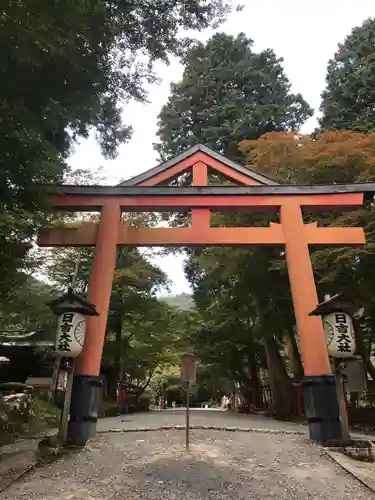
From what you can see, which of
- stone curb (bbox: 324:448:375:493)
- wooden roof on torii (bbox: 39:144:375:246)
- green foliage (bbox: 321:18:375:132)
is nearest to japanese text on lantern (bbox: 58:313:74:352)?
wooden roof on torii (bbox: 39:144:375:246)

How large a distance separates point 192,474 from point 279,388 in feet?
36.0

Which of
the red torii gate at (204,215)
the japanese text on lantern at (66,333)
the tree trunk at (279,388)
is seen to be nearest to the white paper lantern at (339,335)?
the red torii gate at (204,215)

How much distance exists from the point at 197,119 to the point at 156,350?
36.8ft

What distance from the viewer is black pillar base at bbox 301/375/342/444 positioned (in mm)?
7188

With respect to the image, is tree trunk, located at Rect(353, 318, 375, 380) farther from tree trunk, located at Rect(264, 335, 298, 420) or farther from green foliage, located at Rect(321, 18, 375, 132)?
green foliage, located at Rect(321, 18, 375, 132)

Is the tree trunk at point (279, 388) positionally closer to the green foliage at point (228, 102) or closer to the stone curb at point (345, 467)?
the stone curb at point (345, 467)

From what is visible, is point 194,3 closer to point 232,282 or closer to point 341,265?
point 341,265

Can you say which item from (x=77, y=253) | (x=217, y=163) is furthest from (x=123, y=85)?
(x=77, y=253)

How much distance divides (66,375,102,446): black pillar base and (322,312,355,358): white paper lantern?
434 cm

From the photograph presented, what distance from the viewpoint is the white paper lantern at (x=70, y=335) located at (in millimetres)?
7027

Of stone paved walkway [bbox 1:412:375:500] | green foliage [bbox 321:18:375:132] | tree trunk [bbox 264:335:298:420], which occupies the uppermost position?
green foliage [bbox 321:18:375:132]

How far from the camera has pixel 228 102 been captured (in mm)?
18453

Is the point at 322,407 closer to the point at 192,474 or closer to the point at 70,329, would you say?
the point at 192,474

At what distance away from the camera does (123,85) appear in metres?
7.99
